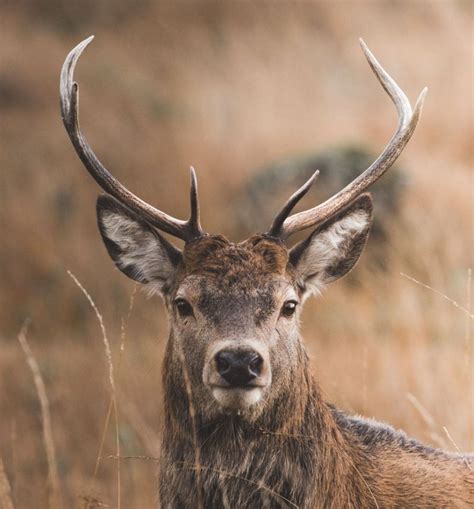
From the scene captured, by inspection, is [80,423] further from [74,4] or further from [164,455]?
[74,4]

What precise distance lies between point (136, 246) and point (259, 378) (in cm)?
106

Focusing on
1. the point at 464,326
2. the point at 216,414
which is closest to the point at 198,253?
the point at 216,414

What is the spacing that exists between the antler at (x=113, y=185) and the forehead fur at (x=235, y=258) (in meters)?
0.08

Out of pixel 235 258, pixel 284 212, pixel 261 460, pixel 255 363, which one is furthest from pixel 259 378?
pixel 284 212

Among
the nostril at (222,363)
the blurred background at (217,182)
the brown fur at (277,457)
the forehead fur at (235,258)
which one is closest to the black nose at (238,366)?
the nostril at (222,363)

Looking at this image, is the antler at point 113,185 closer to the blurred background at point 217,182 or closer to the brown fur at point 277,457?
the brown fur at point 277,457

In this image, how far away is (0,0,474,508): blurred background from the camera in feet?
26.4

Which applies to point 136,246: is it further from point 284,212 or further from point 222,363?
point 222,363

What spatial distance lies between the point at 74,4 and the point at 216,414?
20.9 metres

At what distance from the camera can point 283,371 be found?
162 inches

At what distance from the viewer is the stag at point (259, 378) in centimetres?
402

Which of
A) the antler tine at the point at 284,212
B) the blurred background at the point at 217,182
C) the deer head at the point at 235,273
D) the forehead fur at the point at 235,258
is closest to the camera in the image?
the deer head at the point at 235,273

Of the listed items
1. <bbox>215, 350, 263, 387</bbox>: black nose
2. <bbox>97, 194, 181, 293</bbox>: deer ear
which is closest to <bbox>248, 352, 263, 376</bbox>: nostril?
<bbox>215, 350, 263, 387</bbox>: black nose

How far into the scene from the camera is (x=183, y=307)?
4250 mm
